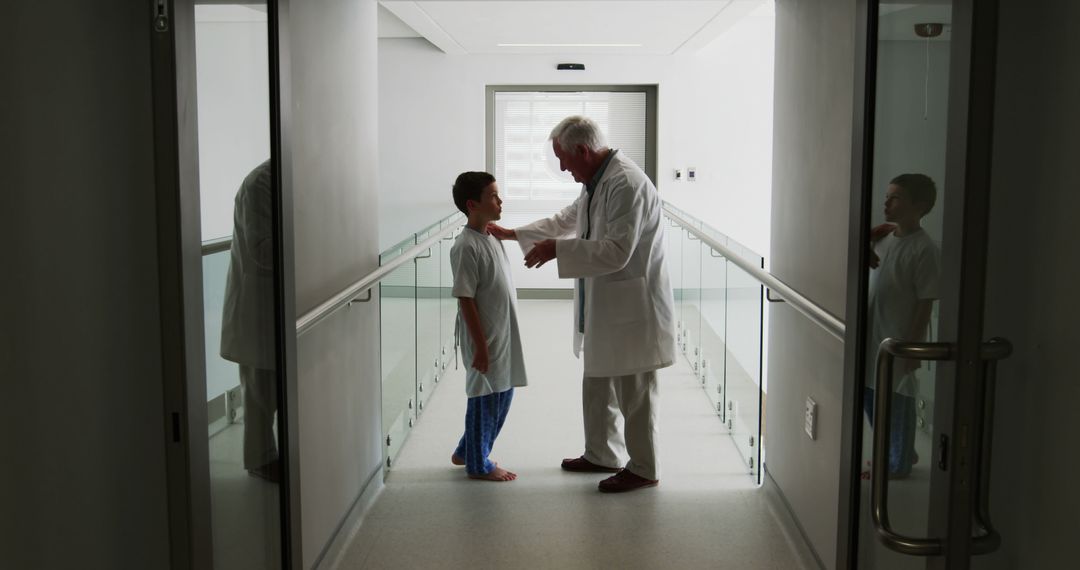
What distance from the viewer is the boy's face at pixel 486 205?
434 centimetres

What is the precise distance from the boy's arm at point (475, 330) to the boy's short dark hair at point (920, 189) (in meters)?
2.57

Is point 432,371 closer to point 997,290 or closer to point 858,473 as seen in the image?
point 858,473

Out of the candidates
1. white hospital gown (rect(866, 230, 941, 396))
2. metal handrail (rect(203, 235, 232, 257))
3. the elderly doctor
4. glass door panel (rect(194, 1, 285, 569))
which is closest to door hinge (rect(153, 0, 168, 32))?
glass door panel (rect(194, 1, 285, 569))

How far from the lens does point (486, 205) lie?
4.34 meters

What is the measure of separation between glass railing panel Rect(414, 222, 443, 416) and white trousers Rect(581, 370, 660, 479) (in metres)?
1.23

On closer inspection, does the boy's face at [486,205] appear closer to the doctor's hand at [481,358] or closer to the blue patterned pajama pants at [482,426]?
the doctor's hand at [481,358]

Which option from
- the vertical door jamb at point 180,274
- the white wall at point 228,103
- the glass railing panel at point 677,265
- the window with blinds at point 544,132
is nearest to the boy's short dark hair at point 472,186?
the white wall at point 228,103

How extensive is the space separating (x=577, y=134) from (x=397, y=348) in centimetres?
136

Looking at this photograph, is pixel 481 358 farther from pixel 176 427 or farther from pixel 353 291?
pixel 176 427

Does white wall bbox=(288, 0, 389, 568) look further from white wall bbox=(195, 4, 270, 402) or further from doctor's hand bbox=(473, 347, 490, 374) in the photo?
white wall bbox=(195, 4, 270, 402)

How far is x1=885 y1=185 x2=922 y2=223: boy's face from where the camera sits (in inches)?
74.9

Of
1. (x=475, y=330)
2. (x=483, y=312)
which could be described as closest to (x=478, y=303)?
(x=483, y=312)

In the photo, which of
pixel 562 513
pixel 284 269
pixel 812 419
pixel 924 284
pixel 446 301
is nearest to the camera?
pixel 924 284

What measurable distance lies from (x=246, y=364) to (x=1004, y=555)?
1543 mm
